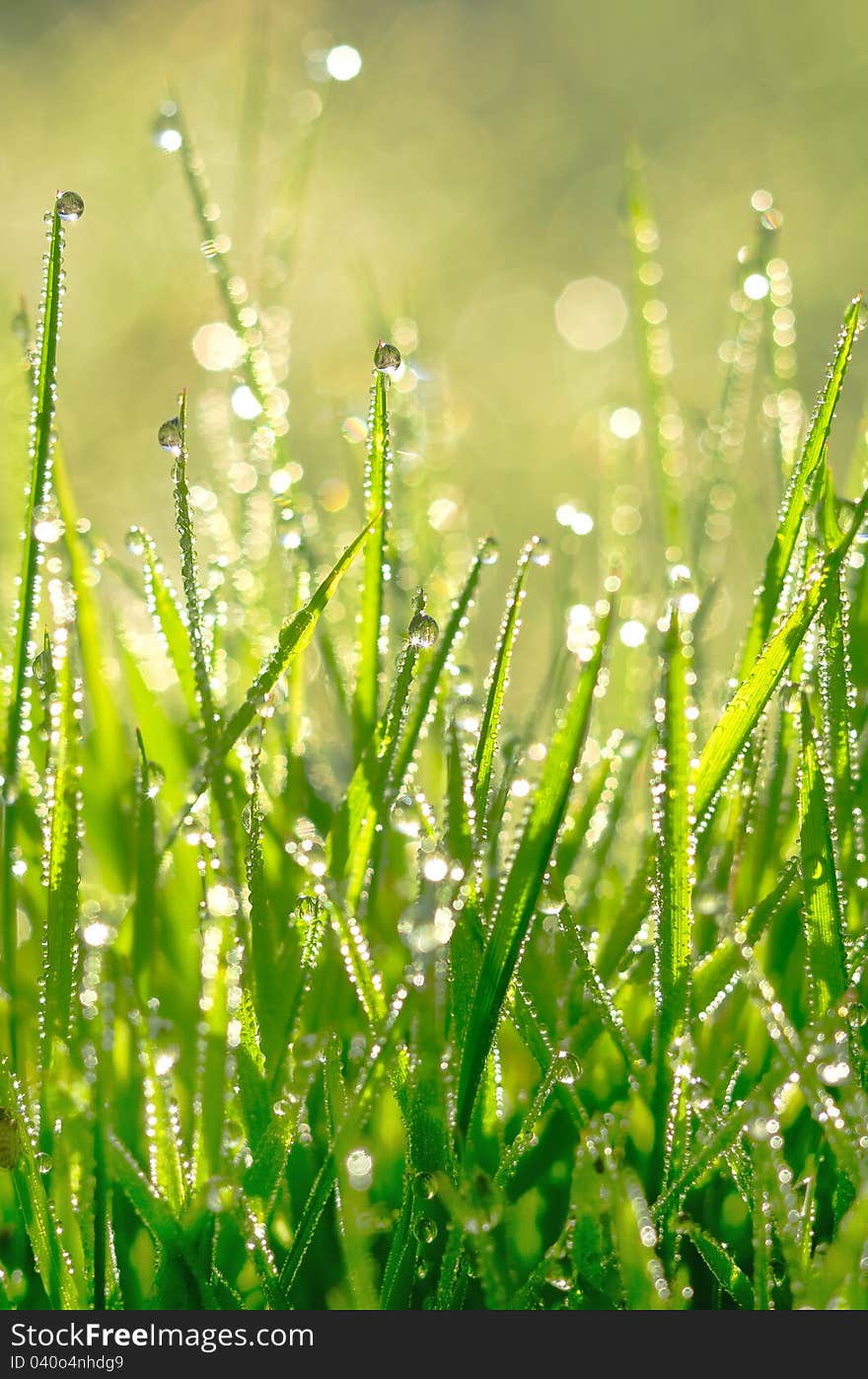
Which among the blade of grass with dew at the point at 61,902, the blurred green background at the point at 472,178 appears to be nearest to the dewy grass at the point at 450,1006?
the blade of grass with dew at the point at 61,902

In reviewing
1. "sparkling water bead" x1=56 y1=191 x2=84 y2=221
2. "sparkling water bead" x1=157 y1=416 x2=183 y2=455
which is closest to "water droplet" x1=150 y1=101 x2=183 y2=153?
"sparkling water bead" x1=56 y1=191 x2=84 y2=221

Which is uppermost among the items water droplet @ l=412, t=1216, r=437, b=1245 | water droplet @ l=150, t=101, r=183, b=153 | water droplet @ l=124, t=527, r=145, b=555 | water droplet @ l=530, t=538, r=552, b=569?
water droplet @ l=150, t=101, r=183, b=153

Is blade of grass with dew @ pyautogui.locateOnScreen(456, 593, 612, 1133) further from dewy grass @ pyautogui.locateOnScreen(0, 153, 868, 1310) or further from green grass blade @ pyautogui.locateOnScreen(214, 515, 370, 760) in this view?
green grass blade @ pyautogui.locateOnScreen(214, 515, 370, 760)

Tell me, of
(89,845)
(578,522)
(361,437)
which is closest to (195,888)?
(89,845)

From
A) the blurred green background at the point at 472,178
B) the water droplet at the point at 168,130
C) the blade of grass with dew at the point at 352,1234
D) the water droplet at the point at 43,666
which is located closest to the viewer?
the blade of grass with dew at the point at 352,1234

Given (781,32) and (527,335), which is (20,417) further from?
(781,32)

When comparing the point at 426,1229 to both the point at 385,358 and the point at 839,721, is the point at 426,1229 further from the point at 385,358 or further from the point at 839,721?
the point at 385,358

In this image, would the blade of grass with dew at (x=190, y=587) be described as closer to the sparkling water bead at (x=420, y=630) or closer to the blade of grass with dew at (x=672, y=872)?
the sparkling water bead at (x=420, y=630)
